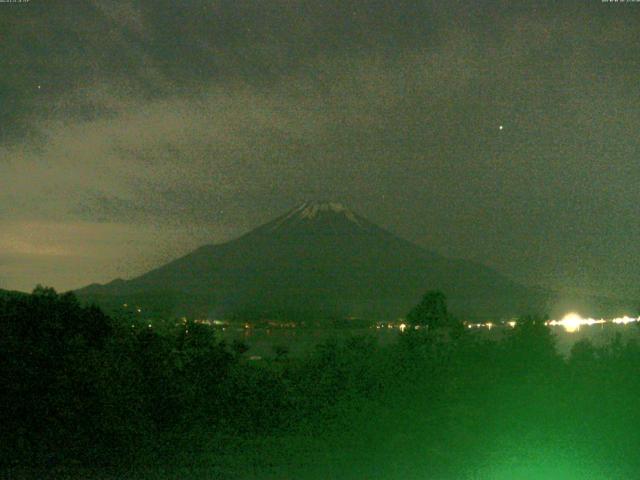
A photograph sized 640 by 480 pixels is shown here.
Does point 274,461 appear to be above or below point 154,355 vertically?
below

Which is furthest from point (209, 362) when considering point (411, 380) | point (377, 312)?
point (377, 312)

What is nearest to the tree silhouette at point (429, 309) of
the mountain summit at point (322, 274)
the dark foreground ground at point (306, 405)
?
the dark foreground ground at point (306, 405)

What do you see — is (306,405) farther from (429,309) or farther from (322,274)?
(322,274)

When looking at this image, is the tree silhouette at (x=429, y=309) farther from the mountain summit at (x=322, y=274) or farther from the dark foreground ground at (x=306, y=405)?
the mountain summit at (x=322, y=274)

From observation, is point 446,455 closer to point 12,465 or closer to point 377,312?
point 12,465

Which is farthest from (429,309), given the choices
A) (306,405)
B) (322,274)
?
(322,274)

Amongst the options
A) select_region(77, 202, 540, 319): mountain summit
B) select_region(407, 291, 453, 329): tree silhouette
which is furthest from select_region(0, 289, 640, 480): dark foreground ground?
select_region(77, 202, 540, 319): mountain summit
